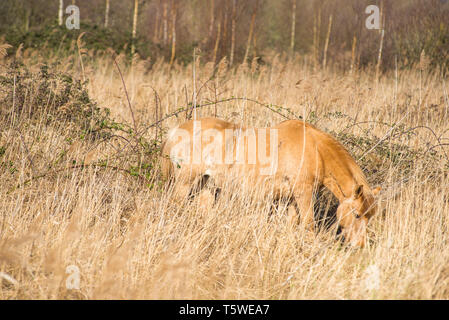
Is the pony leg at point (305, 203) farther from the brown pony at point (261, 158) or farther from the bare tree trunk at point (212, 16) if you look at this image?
the bare tree trunk at point (212, 16)

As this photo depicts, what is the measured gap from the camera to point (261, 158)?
384cm

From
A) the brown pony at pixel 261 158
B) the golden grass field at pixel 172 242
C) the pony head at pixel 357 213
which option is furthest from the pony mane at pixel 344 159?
the golden grass field at pixel 172 242

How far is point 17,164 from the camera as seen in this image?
4.03m

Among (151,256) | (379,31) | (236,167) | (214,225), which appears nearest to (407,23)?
(379,31)

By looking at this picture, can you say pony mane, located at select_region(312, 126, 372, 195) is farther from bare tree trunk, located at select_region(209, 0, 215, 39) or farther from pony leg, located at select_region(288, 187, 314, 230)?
bare tree trunk, located at select_region(209, 0, 215, 39)

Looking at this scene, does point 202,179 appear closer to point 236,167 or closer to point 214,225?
point 236,167

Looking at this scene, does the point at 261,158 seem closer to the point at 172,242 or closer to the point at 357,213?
the point at 357,213

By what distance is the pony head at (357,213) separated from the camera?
3.18 meters

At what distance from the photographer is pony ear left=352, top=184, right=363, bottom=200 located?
312 cm

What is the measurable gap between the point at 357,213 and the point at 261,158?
1.05 m

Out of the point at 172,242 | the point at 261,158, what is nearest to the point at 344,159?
the point at 261,158

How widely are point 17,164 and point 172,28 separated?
35.8 ft

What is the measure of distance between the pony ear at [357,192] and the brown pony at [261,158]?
36 cm

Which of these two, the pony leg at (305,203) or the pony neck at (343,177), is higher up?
the pony neck at (343,177)
